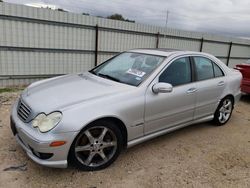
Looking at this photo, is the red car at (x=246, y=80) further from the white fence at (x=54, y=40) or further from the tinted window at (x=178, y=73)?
the white fence at (x=54, y=40)

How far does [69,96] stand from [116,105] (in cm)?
59

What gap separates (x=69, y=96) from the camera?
2918mm

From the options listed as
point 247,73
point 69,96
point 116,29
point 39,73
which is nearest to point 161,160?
point 69,96

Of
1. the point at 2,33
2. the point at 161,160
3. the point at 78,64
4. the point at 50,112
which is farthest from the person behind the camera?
the point at 78,64

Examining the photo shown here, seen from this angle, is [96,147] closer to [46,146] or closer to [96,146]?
[96,146]

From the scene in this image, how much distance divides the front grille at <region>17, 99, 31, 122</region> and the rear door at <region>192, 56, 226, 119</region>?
2.62 meters

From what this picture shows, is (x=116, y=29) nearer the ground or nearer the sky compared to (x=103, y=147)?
nearer the sky

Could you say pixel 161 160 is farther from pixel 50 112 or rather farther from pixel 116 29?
pixel 116 29

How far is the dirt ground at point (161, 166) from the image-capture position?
109 inches

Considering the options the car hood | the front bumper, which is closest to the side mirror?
the car hood

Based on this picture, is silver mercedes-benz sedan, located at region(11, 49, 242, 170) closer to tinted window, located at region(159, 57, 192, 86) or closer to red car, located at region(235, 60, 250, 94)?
tinted window, located at region(159, 57, 192, 86)

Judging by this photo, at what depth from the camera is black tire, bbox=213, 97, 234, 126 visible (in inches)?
182

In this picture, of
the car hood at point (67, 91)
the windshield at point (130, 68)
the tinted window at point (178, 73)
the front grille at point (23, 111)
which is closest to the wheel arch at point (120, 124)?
the car hood at point (67, 91)

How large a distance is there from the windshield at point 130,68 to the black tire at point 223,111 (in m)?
1.79
